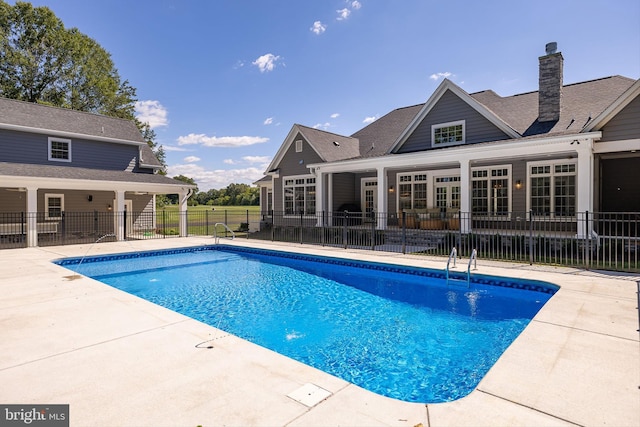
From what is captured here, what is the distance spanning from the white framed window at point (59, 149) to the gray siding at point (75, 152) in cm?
17

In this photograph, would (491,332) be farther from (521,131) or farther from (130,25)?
(130,25)

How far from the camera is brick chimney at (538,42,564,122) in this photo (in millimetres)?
13164

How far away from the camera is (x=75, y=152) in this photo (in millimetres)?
18641

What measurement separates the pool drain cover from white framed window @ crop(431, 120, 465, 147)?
14.2 m

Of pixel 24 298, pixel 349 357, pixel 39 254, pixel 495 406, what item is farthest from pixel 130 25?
pixel 495 406

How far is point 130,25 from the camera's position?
20.4 m

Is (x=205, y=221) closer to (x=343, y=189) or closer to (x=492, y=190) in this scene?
(x=343, y=189)

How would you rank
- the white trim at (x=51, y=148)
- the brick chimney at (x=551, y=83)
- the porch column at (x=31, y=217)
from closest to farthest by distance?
the brick chimney at (x=551, y=83), the porch column at (x=31, y=217), the white trim at (x=51, y=148)

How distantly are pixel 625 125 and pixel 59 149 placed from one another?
2465cm

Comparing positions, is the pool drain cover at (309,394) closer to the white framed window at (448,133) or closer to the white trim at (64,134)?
the white framed window at (448,133)

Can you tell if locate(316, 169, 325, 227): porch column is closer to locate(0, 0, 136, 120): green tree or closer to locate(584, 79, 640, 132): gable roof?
locate(584, 79, 640, 132): gable roof

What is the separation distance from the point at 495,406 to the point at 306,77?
21.6 m

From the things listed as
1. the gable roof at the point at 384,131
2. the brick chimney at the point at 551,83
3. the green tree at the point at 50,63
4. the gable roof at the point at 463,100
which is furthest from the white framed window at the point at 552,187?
the green tree at the point at 50,63

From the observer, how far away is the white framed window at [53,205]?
18011 millimetres
